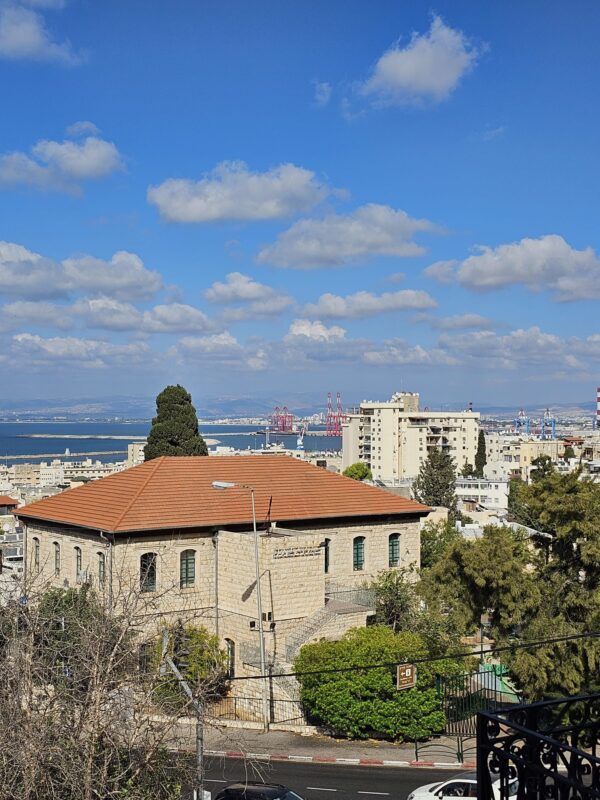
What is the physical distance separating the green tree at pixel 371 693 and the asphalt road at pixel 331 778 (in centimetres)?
233

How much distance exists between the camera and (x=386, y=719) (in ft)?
86.3

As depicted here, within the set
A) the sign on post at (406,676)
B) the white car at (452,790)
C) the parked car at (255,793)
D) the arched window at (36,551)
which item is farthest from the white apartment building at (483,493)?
the parked car at (255,793)

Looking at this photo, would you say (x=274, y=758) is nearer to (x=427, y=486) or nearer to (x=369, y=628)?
(x=369, y=628)

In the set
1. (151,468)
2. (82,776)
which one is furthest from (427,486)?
(82,776)

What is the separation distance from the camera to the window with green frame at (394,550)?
39.2m

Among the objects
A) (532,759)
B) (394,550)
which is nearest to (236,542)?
(394,550)

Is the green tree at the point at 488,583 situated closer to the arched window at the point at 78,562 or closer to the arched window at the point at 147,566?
the arched window at the point at 147,566

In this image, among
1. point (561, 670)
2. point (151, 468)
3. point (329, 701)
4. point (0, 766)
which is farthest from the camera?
point (151, 468)

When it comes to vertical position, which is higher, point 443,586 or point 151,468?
point 151,468

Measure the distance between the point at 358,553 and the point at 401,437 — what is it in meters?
125

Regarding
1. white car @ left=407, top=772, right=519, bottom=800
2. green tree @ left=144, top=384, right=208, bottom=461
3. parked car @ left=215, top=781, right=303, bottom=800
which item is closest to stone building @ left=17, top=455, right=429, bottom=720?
parked car @ left=215, top=781, right=303, bottom=800

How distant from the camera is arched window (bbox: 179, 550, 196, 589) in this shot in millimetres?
34000

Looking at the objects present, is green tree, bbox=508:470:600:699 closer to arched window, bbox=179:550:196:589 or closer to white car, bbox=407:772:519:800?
white car, bbox=407:772:519:800

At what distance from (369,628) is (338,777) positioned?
23.6 feet
